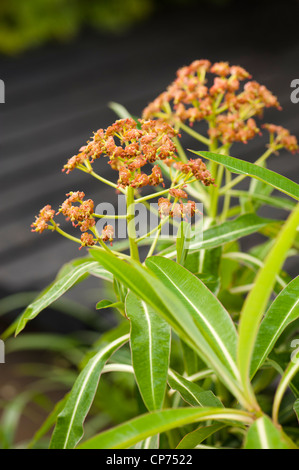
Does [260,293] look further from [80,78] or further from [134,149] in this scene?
[80,78]

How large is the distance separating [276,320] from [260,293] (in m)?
0.17

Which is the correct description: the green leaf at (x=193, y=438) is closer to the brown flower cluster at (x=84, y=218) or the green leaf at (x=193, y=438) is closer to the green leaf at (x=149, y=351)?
the green leaf at (x=149, y=351)

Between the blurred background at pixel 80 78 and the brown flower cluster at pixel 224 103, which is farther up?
the blurred background at pixel 80 78

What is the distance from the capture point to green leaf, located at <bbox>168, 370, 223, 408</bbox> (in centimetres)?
63

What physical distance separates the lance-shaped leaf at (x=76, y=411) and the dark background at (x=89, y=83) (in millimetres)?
1122

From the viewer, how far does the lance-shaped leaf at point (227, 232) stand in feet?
2.38

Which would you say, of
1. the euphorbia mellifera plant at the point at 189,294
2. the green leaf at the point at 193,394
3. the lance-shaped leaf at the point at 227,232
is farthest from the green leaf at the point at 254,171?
the green leaf at the point at 193,394

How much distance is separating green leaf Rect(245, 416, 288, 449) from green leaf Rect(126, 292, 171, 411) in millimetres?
104

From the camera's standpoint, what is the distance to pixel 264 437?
445 millimetres

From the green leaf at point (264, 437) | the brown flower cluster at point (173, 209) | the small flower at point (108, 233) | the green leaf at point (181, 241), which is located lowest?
the green leaf at point (264, 437)

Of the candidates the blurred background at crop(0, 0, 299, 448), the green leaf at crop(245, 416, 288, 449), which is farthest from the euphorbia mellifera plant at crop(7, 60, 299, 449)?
the blurred background at crop(0, 0, 299, 448)

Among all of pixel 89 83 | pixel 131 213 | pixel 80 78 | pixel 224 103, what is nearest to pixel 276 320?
pixel 131 213
